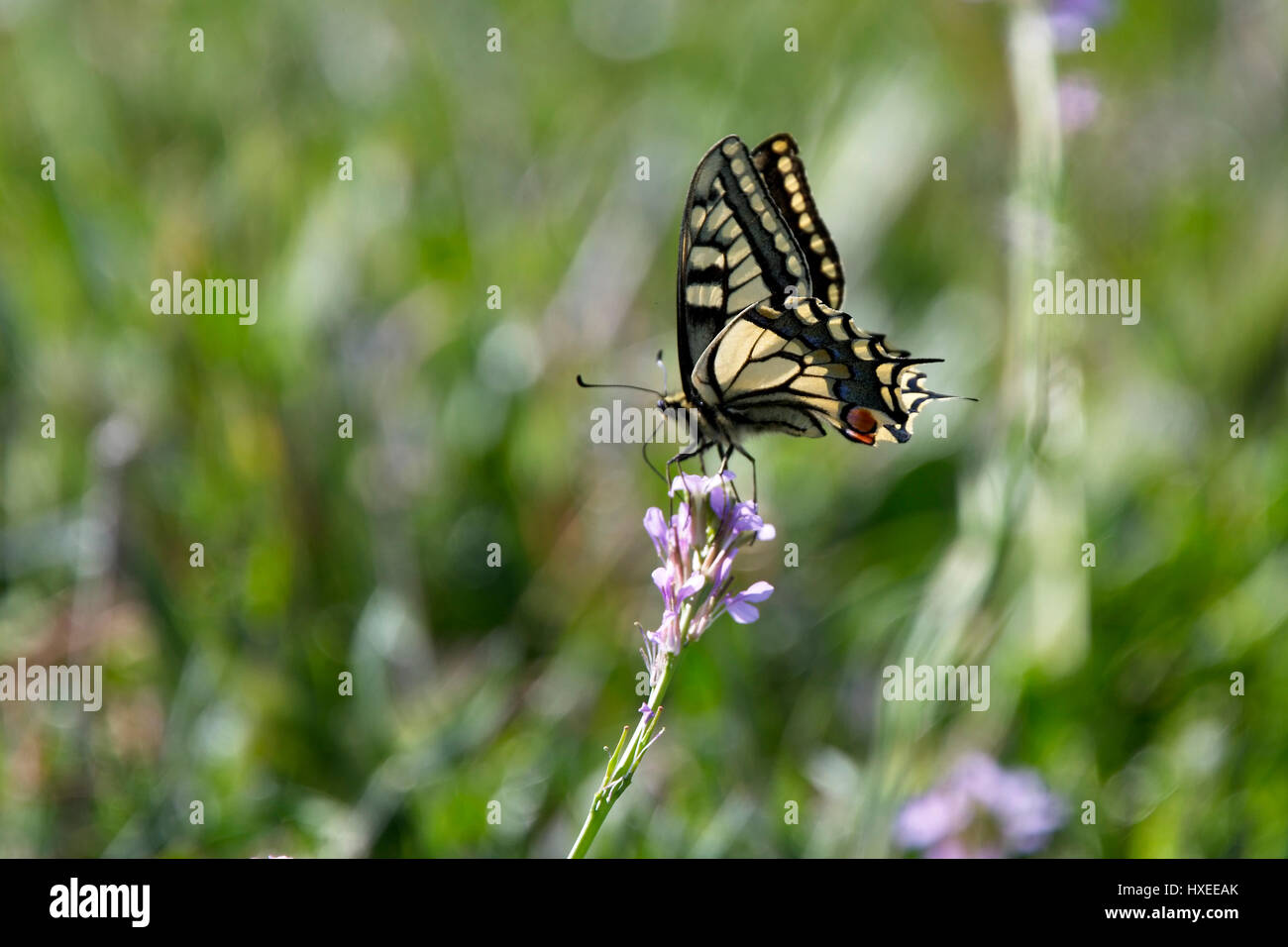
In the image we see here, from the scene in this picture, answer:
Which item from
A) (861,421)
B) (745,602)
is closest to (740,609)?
(745,602)

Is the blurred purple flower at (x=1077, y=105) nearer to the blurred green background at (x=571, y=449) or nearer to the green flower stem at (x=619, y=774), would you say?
the blurred green background at (x=571, y=449)

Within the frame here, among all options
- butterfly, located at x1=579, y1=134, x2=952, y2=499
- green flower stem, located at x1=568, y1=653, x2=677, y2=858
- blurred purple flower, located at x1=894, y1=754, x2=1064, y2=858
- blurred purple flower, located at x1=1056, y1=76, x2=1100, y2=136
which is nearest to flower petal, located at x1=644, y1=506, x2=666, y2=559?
green flower stem, located at x1=568, y1=653, x2=677, y2=858

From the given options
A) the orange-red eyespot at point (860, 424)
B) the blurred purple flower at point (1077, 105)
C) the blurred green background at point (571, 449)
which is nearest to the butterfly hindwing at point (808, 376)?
the orange-red eyespot at point (860, 424)

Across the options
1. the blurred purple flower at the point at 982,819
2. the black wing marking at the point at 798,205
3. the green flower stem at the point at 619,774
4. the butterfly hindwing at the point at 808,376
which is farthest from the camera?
the blurred purple flower at the point at 982,819

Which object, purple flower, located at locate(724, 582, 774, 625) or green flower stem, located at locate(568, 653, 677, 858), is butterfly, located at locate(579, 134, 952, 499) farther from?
green flower stem, located at locate(568, 653, 677, 858)

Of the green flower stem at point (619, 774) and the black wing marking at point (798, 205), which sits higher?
the black wing marking at point (798, 205)
